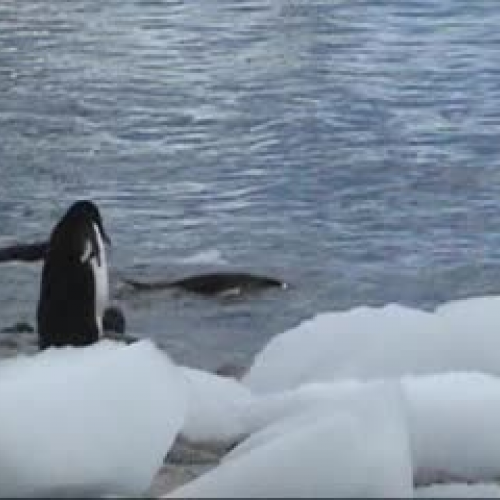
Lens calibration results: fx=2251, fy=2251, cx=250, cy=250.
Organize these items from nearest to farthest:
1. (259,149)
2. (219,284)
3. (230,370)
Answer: (230,370)
(219,284)
(259,149)

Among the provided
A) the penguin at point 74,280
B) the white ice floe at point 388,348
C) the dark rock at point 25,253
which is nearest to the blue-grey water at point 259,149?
the dark rock at point 25,253

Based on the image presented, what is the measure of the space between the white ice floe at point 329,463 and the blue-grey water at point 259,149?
3.96 meters

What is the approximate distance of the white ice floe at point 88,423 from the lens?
3.65 metres

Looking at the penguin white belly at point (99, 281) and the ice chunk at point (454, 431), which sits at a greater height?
the ice chunk at point (454, 431)

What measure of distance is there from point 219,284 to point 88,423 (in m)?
5.08

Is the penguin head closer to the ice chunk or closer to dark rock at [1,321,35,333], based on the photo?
dark rock at [1,321,35,333]

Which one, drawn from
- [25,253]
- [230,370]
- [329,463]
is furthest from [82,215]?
[329,463]

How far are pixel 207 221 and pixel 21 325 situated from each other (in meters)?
2.47

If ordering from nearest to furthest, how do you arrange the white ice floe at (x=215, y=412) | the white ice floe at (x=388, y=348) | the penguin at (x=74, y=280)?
the white ice floe at (x=215, y=412), the white ice floe at (x=388, y=348), the penguin at (x=74, y=280)

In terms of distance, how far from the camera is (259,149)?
1255 cm

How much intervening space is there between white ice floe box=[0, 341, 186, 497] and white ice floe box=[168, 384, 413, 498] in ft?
0.93

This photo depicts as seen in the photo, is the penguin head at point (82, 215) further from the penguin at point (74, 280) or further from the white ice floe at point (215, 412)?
the white ice floe at point (215, 412)

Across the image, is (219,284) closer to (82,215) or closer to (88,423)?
(82,215)

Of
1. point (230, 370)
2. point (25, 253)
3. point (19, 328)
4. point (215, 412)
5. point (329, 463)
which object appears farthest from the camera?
point (25, 253)
